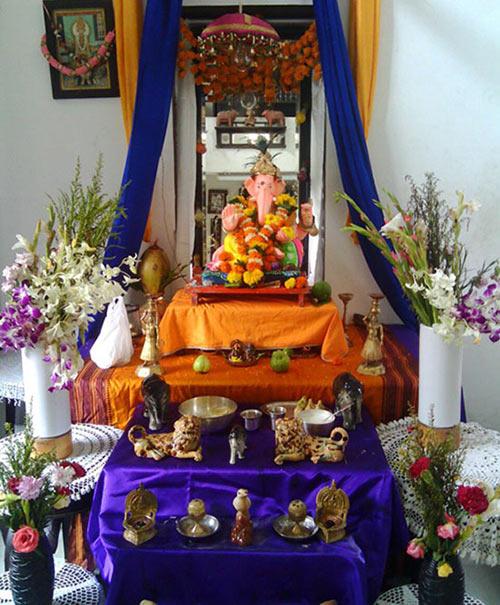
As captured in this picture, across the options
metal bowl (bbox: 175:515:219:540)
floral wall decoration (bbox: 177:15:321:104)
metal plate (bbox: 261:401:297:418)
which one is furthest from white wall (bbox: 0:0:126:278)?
metal bowl (bbox: 175:515:219:540)

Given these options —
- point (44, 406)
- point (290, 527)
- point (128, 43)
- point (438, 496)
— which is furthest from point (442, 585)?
point (128, 43)

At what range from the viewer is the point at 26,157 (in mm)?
4023

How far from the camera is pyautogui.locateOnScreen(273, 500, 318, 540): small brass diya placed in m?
2.19

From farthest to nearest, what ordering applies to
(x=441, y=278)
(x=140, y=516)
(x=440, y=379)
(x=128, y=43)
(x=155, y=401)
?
(x=128, y=43)
(x=155, y=401)
(x=440, y=379)
(x=441, y=278)
(x=140, y=516)

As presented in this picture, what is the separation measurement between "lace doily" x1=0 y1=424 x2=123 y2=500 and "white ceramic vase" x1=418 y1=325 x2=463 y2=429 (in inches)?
55.7

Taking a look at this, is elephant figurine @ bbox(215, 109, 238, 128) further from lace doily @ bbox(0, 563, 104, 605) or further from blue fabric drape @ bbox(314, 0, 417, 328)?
lace doily @ bbox(0, 563, 104, 605)

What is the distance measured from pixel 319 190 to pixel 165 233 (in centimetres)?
105

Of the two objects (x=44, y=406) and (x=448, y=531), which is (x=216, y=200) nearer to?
(x=44, y=406)

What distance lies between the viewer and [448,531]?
1.91 m

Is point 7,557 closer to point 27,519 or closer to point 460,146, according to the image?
point 27,519

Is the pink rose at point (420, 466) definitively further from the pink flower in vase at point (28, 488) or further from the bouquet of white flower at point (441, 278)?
the pink flower in vase at point (28, 488)

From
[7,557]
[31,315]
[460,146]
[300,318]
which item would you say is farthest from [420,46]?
[7,557]

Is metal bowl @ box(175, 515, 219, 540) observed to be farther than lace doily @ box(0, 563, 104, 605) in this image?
Yes

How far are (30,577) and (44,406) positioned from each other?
2.50ft
